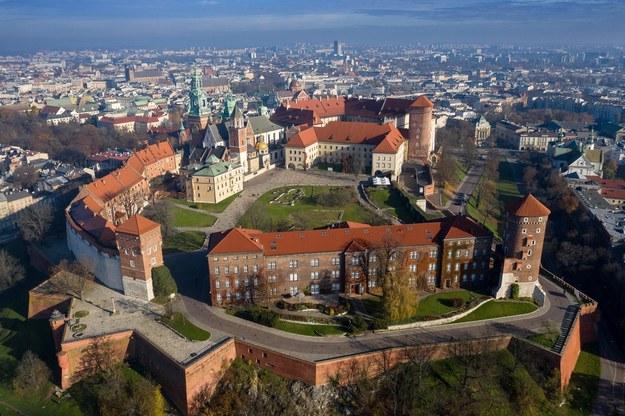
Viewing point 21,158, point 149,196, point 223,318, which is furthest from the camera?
point 21,158

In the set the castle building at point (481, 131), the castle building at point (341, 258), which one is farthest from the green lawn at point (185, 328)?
the castle building at point (481, 131)

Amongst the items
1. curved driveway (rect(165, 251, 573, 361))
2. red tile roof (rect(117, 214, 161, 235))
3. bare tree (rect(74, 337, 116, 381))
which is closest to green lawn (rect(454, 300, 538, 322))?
curved driveway (rect(165, 251, 573, 361))

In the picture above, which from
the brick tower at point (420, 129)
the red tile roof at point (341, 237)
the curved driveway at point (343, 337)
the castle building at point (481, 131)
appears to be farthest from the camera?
the castle building at point (481, 131)

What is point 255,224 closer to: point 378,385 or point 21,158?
point 378,385

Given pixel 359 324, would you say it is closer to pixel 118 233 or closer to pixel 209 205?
pixel 118 233

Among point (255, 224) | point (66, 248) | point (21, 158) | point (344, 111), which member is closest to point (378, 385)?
point (255, 224)

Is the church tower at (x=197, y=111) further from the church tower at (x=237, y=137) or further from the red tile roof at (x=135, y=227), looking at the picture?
the red tile roof at (x=135, y=227)
